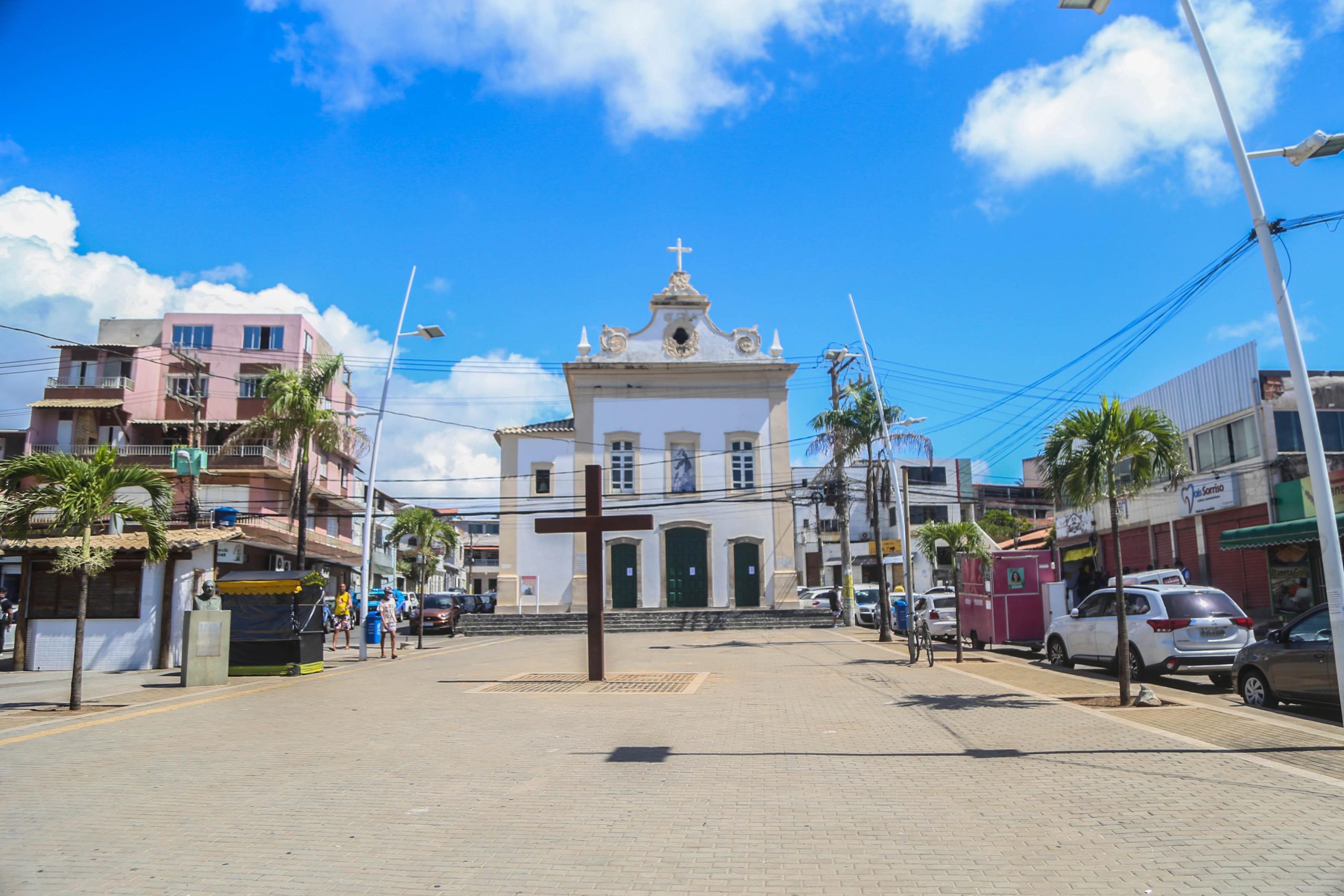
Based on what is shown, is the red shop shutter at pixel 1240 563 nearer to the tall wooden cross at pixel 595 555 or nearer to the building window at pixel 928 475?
the tall wooden cross at pixel 595 555

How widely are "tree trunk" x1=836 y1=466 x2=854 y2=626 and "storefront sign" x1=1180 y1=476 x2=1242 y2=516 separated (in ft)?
34.5

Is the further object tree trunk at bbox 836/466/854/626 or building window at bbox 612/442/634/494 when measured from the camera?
building window at bbox 612/442/634/494

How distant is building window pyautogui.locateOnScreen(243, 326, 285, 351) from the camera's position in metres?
55.1

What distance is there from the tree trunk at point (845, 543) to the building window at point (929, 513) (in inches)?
1126

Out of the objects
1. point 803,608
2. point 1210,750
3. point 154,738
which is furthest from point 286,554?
point 1210,750

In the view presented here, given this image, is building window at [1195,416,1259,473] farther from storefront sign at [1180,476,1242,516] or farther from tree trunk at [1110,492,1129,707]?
tree trunk at [1110,492,1129,707]

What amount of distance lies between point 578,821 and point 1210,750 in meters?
6.24

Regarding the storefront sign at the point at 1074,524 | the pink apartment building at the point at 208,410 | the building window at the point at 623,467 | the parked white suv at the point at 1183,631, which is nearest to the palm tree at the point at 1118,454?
the parked white suv at the point at 1183,631

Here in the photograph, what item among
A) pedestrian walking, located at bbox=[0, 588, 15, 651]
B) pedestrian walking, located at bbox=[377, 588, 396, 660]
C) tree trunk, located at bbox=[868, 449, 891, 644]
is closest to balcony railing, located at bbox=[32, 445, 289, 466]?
pedestrian walking, located at bbox=[0, 588, 15, 651]

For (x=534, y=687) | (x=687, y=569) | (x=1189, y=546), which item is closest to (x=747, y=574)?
(x=687, y=569)

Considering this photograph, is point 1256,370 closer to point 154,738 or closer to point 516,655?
point 516,655

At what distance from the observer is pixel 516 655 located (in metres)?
24.1

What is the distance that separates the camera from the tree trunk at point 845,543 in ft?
113

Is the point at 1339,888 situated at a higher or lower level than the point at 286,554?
lower
